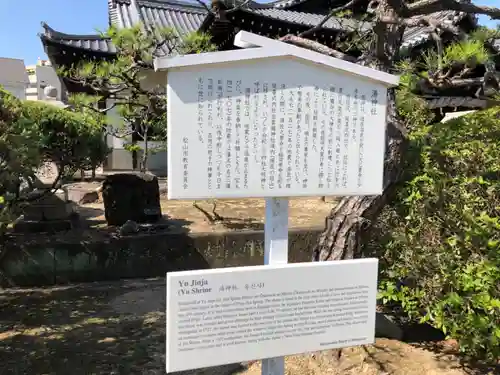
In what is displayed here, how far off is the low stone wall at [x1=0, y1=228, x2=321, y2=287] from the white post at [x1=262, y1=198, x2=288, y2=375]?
317 cm

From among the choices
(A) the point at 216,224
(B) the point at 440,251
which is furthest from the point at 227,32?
(B) the point at 440,251

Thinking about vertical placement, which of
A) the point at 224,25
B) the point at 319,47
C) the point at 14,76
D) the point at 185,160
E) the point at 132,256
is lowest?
the point at 132,256

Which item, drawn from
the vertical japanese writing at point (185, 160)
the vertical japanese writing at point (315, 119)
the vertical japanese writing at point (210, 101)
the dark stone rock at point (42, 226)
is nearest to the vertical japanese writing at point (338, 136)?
the vertical japanese writing at point (315, 119)

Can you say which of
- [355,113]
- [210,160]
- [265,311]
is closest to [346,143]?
[355,113]

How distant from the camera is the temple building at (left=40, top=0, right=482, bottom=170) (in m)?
6.78

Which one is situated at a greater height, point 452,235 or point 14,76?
point 14,76

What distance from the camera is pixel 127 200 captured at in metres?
6.14

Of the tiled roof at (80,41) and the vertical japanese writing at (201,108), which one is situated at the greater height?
the tiled roof at (80,41)

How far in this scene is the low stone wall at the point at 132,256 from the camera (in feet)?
15.4

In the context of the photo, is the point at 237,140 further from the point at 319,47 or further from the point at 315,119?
the point at 319,47

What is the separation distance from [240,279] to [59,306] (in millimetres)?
2950

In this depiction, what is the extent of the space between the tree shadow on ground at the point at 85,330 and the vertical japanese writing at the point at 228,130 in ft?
5.64

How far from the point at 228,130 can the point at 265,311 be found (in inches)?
35.3

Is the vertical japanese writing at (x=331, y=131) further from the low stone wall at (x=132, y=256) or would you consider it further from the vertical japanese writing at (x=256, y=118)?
the low stone wall at (x=132, y=256)
